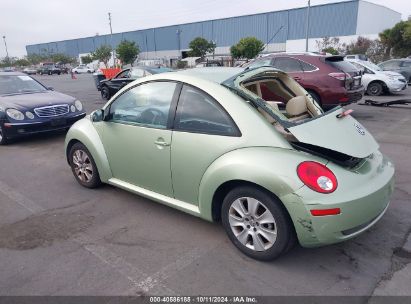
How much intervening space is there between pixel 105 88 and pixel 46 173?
1010 cm

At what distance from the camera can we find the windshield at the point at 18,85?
809 centimetres

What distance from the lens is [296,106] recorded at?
391 cm

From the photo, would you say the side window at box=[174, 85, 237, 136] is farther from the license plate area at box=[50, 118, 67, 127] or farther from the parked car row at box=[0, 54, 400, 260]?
the license plate area at box=[50, 118, 67, 127]

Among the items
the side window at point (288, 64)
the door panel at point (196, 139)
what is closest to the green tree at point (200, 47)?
the side window at point (288, 64)

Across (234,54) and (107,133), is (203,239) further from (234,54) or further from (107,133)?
(234,54)

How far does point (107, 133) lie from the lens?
4164 millimetres

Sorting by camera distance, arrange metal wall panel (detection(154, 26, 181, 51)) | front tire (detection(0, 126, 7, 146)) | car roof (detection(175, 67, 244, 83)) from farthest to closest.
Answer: metal wall panel (detection(154, 26, 181, 51)) → front tire (detection(0, 126, 7, 146)) → car roof (detection(175, 67, 244, 83))

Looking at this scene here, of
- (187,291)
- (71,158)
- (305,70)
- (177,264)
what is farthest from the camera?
(305,70)

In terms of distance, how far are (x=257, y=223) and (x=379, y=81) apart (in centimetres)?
1250

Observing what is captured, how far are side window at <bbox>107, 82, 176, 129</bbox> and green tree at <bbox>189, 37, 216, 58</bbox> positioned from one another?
5241 centimetres

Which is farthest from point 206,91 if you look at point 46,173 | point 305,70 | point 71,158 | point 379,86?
point 379,86

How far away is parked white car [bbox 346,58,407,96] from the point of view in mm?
12992

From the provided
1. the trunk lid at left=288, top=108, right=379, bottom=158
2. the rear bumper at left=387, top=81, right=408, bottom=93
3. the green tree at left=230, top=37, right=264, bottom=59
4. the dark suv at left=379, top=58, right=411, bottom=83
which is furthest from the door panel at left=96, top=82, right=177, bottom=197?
the green tree at left=230, top=37, right=264, bottom=59

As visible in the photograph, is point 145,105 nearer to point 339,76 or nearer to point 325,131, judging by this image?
point 325,131
